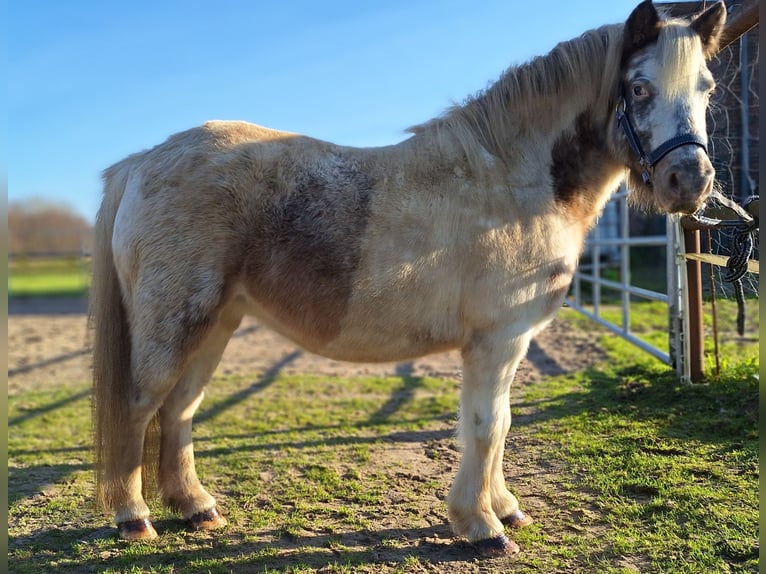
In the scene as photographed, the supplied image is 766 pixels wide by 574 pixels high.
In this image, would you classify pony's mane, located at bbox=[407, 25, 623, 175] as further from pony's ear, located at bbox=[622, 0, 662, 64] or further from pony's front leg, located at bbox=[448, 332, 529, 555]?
pony's front leg, located at bbox=[448, 332, 529, 555]

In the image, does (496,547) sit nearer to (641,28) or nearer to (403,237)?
(403,237)

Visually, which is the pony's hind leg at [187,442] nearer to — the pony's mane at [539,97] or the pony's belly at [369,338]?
the pony's belly at [369,338]

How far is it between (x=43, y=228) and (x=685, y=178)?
3719 cm

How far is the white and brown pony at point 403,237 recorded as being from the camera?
2.63 metres

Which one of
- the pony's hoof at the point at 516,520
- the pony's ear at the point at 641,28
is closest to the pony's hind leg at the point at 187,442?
the pony's hoof at the point at 516,520

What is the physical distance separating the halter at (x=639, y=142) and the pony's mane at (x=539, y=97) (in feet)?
0.36

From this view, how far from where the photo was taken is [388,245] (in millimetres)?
2625

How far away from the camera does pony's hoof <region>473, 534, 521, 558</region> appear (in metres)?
2.61

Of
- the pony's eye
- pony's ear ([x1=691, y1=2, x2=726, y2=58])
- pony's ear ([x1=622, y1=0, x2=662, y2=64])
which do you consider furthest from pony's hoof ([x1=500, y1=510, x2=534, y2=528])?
pony's ear ([x1=691, y1=2, x2=726, y2=58])

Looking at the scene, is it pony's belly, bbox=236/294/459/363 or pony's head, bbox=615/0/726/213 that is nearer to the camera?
pony's head, bbox=615/0/726/213

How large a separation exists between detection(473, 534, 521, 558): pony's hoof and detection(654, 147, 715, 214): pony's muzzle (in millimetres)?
1771

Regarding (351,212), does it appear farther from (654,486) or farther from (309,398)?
(309,398)

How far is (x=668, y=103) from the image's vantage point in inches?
95.7

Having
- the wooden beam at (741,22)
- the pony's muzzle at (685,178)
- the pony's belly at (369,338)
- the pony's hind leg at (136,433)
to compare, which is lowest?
the pony's hind leg at (136,433)
